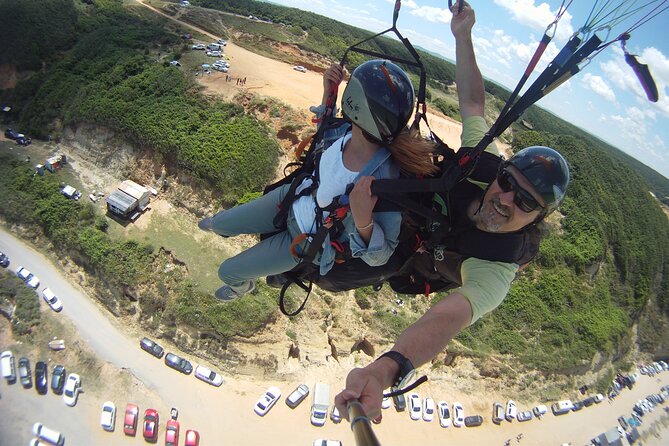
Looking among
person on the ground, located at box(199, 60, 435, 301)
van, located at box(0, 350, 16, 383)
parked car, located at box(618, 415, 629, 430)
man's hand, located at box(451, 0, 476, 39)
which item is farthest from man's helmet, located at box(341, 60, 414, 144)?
parked car, located at box(618, 415, 629, 430)

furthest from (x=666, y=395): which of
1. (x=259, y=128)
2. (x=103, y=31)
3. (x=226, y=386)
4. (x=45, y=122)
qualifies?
(x=103, y=31)

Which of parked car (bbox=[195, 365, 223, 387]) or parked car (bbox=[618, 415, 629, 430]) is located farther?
parked car (bbox=[618, 415, 629, 430])

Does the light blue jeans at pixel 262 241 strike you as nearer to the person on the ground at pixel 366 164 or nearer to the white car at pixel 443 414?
the person on the ground at pixel 366 164

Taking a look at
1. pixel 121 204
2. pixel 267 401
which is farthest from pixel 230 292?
pixel 121 204

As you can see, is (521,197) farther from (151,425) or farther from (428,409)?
(428,409)

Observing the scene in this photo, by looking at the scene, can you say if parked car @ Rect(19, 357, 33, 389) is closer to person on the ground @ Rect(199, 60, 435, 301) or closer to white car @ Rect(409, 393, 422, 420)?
white car @ Rect(409, 393, 422, 420)
